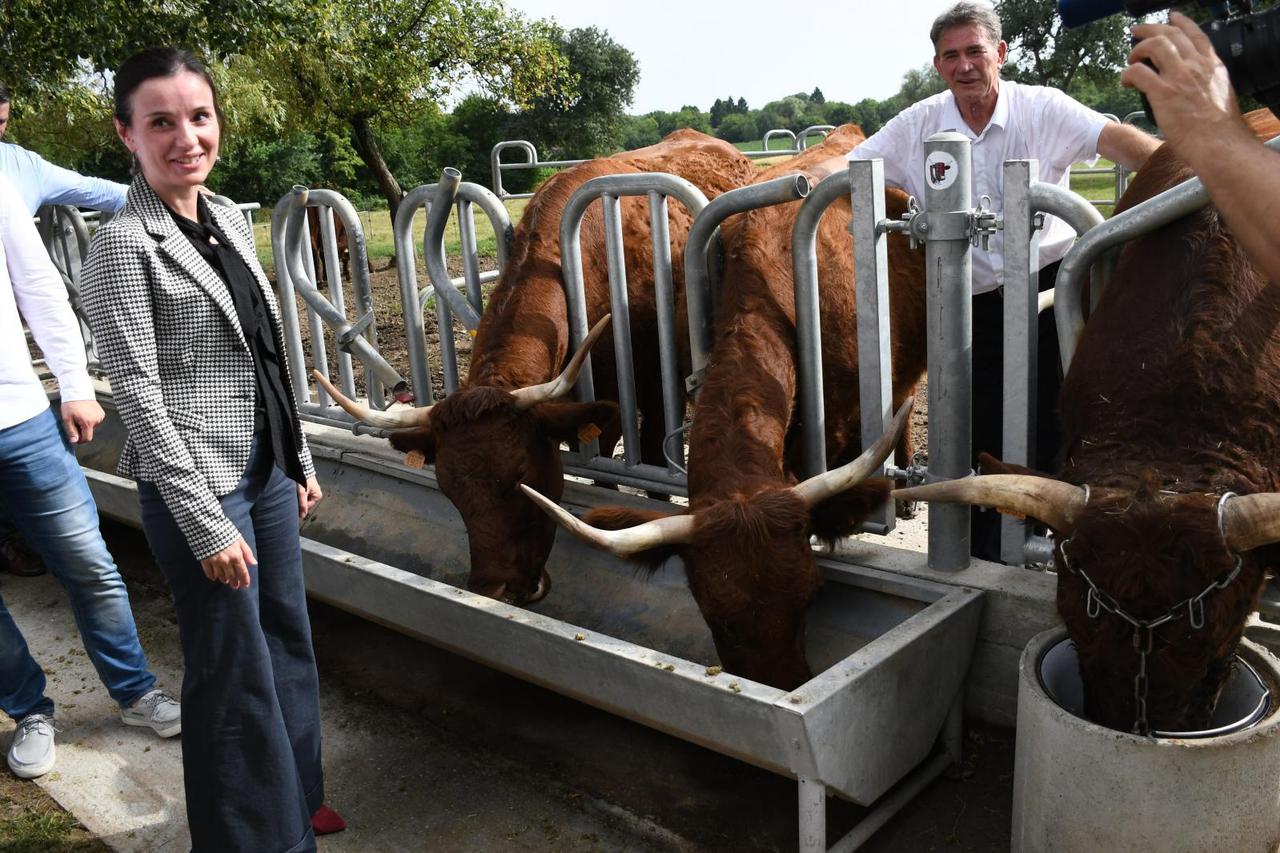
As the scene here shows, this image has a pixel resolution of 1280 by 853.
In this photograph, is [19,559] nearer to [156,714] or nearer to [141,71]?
[156,714]

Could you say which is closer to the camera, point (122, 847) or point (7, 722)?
point (122, 847)

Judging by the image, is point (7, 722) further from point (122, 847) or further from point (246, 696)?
point (246, 696)

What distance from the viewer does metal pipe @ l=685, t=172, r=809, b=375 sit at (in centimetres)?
358

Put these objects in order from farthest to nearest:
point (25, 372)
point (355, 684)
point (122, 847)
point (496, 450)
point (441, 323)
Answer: point (441, 323)
point (355, 684)
point (496, 450)
point (25, 372)
point (122, 847)

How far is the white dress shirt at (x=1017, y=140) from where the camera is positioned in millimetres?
4121

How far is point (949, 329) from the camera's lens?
3234 millimetres

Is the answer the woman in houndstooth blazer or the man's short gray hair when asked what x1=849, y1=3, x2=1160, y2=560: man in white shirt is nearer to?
the man's short gray hair

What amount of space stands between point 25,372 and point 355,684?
5.61 feet

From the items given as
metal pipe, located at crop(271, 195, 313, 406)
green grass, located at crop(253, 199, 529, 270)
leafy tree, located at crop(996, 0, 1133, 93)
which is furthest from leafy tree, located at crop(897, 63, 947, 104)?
metal pipe, located at crop(271, 195, 313, 406)

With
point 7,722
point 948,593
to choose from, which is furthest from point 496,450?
point 7,722

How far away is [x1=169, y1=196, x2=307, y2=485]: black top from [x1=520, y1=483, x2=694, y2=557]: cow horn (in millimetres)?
710

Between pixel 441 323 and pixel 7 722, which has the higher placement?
pixel 441 323

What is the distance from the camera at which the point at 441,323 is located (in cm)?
509

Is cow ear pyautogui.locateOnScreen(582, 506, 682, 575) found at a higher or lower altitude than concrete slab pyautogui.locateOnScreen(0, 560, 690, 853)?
higher
